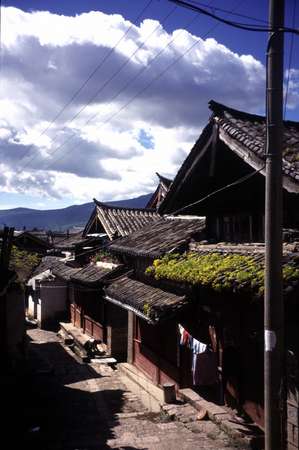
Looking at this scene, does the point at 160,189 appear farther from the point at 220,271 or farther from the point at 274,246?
the point at 274,246

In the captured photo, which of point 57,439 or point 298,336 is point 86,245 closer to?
point 57,439

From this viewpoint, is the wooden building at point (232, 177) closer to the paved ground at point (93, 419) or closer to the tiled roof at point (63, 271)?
the paved ground at point (93, 419)

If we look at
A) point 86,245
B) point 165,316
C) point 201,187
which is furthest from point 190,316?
point 86,245

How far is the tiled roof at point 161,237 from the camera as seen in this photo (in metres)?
15.1

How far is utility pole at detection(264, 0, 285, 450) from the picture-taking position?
6508 millimetres

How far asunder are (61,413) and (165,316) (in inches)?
203

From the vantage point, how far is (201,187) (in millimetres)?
13609

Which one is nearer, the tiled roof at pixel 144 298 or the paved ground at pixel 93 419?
the paved ground at pixel 93 419

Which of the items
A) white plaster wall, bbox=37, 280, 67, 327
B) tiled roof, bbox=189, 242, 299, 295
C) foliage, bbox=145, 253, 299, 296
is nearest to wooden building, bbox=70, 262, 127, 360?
white plaster wall, bbox=37, 280, 67, 327

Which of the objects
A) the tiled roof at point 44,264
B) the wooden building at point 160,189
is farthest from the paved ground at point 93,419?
the tiled roof at point 44,264

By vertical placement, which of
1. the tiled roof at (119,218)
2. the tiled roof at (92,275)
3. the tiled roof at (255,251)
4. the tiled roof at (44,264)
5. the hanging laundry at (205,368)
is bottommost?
the hanging laundry at (205,368)

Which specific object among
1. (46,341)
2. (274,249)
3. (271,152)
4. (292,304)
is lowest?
(46,341)

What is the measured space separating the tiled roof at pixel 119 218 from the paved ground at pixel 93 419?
26.7ft

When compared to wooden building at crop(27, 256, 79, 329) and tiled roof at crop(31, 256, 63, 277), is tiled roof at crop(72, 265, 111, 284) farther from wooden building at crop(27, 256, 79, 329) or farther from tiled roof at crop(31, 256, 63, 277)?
tiled roof at crop(31, 256, 63, 277)
